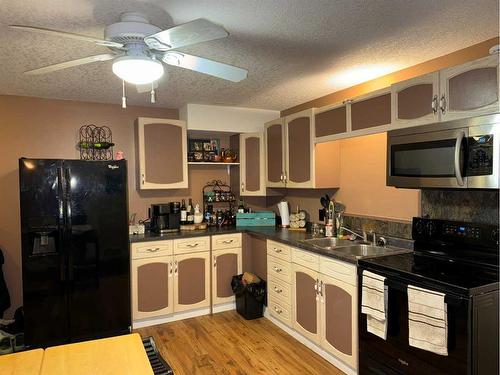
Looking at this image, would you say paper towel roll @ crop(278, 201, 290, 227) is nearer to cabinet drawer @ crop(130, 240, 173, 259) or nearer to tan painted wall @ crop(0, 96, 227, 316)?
cabinet drawer @ crop(130, 240, 173, 259)

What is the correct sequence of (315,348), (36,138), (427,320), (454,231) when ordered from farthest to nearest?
(36,138)
(315,348)
(454,231)
(427,320)

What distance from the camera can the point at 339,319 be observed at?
2.55 meters

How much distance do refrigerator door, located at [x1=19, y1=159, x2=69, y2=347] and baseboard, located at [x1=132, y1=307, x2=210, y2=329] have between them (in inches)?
26.4

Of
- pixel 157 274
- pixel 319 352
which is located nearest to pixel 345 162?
pixel 319 352

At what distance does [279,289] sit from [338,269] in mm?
949

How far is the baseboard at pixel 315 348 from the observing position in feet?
8.39

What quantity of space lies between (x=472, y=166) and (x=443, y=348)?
3.22 ft

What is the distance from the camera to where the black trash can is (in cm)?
353

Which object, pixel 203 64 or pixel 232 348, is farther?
pixel 232 348

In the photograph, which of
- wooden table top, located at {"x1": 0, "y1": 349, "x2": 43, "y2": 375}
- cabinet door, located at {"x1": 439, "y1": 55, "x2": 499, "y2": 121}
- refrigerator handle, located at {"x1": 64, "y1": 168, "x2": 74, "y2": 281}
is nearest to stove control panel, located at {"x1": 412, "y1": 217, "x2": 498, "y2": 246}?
cabinet door, located at {"x1": 439, "y1": 55, "x2": 499, "y2": 121}

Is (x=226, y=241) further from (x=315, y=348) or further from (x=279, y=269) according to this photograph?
(x=315, y=348)

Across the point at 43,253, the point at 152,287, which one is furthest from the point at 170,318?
the point at 43,253

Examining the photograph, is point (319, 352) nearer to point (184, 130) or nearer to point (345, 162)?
point (345, 162)

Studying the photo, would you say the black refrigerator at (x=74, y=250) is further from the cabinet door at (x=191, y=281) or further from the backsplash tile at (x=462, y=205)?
the backsplash tile at (x=462, y=205)
